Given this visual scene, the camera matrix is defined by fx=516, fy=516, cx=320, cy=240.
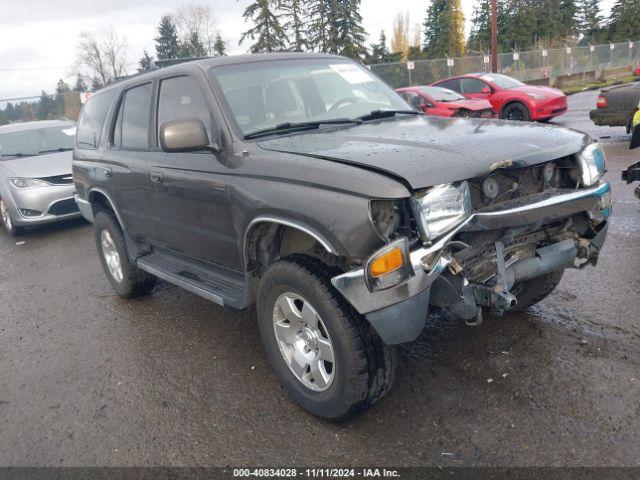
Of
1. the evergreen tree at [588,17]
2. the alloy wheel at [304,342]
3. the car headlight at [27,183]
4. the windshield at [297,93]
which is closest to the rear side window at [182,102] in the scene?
the windshield at [297,93]

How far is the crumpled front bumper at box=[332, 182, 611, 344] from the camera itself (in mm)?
2350

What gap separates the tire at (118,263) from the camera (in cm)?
481

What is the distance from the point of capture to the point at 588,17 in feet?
221

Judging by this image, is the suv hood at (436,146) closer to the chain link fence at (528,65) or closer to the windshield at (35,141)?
the windshield at (35,141)

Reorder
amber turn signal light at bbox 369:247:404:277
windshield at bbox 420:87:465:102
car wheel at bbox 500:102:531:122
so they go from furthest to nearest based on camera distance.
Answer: car wheel at bbox 500:102:531:122, windshield at bbox 420:87:465:102, amber turn signal light at bbox 369:247:404:277

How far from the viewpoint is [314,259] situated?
2.78m

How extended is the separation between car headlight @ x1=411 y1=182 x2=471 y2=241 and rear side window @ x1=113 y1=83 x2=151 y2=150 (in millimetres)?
2603

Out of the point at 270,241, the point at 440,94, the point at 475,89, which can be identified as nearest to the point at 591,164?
the point at 270,241

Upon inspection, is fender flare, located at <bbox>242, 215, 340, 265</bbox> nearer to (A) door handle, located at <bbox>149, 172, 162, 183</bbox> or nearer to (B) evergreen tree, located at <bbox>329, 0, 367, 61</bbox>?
(A) door handle, located at <bbox>149, 172, 162, 183</bbox>

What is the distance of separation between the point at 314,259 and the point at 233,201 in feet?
2.28

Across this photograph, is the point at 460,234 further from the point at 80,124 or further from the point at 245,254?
the point at 80,124

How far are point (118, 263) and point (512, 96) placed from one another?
12451 millimetres

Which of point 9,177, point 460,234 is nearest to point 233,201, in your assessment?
point 460,234

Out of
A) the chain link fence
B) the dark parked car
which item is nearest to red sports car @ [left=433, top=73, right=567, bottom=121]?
the dark parked car
